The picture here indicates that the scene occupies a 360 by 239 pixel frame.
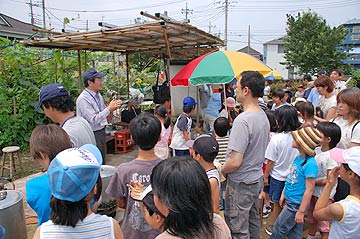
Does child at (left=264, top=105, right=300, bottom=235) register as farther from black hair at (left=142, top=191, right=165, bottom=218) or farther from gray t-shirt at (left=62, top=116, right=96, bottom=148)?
black hair at (left=142, top=191, right=165, bottom=218)

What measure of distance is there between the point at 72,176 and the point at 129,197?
2.50 ft

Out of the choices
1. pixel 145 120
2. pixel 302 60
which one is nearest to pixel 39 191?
pixel 145 120

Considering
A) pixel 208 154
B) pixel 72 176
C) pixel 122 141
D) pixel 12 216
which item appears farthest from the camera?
pixel 122 141

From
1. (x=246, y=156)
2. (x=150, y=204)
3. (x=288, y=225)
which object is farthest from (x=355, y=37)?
(x=150, y=204)

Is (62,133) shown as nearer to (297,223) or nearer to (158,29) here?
(297,223)

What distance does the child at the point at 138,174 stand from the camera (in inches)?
76.7

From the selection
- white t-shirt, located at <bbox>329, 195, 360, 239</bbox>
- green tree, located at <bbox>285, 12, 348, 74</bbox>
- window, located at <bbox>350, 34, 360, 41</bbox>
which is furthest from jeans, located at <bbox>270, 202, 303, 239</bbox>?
window, located at <bbox>350, 34, 360, 41</bbox>

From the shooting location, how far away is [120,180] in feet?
6.65

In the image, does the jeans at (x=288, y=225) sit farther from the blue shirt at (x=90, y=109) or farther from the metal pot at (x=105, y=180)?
the blue shirt at (x=90, y=109)

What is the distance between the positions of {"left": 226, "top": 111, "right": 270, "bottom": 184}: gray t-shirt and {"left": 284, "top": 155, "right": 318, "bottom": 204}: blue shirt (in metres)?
0.43

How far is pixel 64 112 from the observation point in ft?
8.68

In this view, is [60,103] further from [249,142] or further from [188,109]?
[188,109]

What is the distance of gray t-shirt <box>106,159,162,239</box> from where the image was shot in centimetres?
194

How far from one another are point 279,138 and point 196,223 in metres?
2.27
